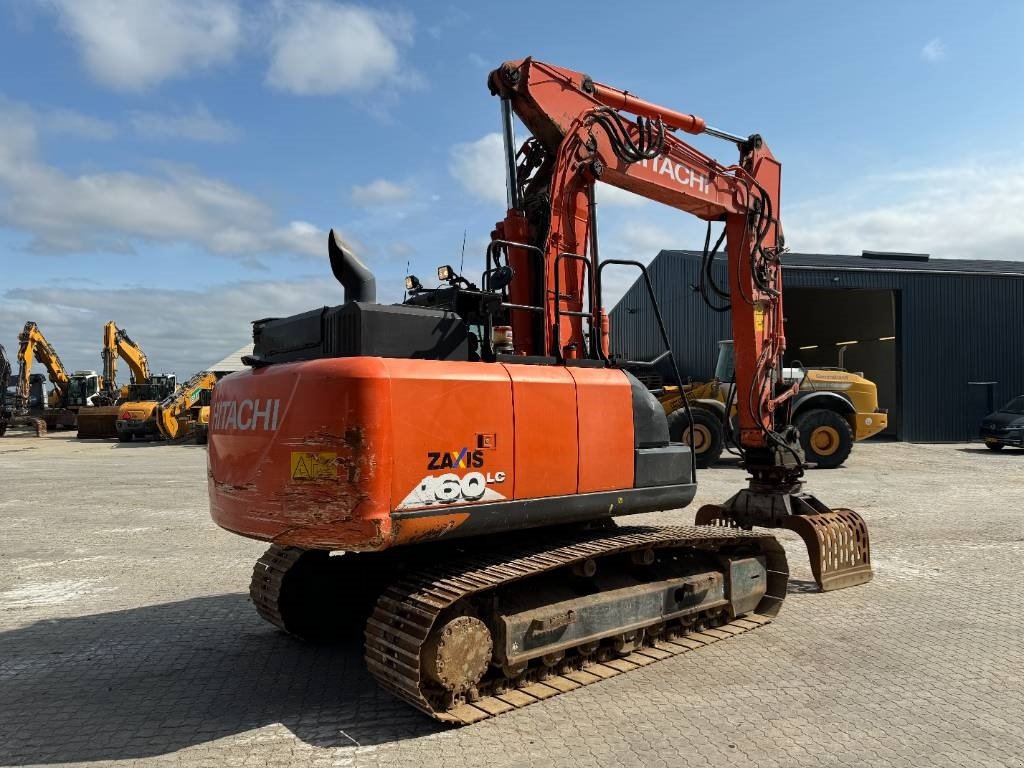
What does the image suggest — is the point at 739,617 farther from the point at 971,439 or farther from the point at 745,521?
the point at 971,439

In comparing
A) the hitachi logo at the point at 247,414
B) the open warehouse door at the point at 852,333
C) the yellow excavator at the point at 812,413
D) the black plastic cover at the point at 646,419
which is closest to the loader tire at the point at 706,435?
the yellow excavator at the point at 812,413

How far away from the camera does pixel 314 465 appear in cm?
388

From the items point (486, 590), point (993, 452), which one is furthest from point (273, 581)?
point (993, 452)

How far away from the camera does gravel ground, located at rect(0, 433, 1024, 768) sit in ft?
12.5

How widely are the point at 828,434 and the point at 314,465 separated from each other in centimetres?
1491

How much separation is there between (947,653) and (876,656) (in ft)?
1.63

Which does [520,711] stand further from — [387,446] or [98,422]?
[98,422]

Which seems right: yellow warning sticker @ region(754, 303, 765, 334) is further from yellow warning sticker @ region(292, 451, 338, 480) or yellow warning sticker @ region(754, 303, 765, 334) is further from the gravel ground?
yellow warning sticker @ region(292, 451, 338, 480)

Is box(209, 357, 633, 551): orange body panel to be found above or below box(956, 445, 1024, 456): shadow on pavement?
above

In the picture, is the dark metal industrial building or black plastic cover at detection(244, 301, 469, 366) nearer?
black plastic cover at detection(244, 301, 469, 366)

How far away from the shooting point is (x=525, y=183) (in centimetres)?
611

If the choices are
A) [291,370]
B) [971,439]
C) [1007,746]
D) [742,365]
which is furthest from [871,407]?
[291,370]

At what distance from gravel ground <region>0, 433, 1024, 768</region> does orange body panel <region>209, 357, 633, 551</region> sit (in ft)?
3.40

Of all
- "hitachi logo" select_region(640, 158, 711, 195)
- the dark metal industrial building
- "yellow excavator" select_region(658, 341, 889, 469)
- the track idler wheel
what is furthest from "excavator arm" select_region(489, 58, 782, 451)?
the dark metal industrial building
